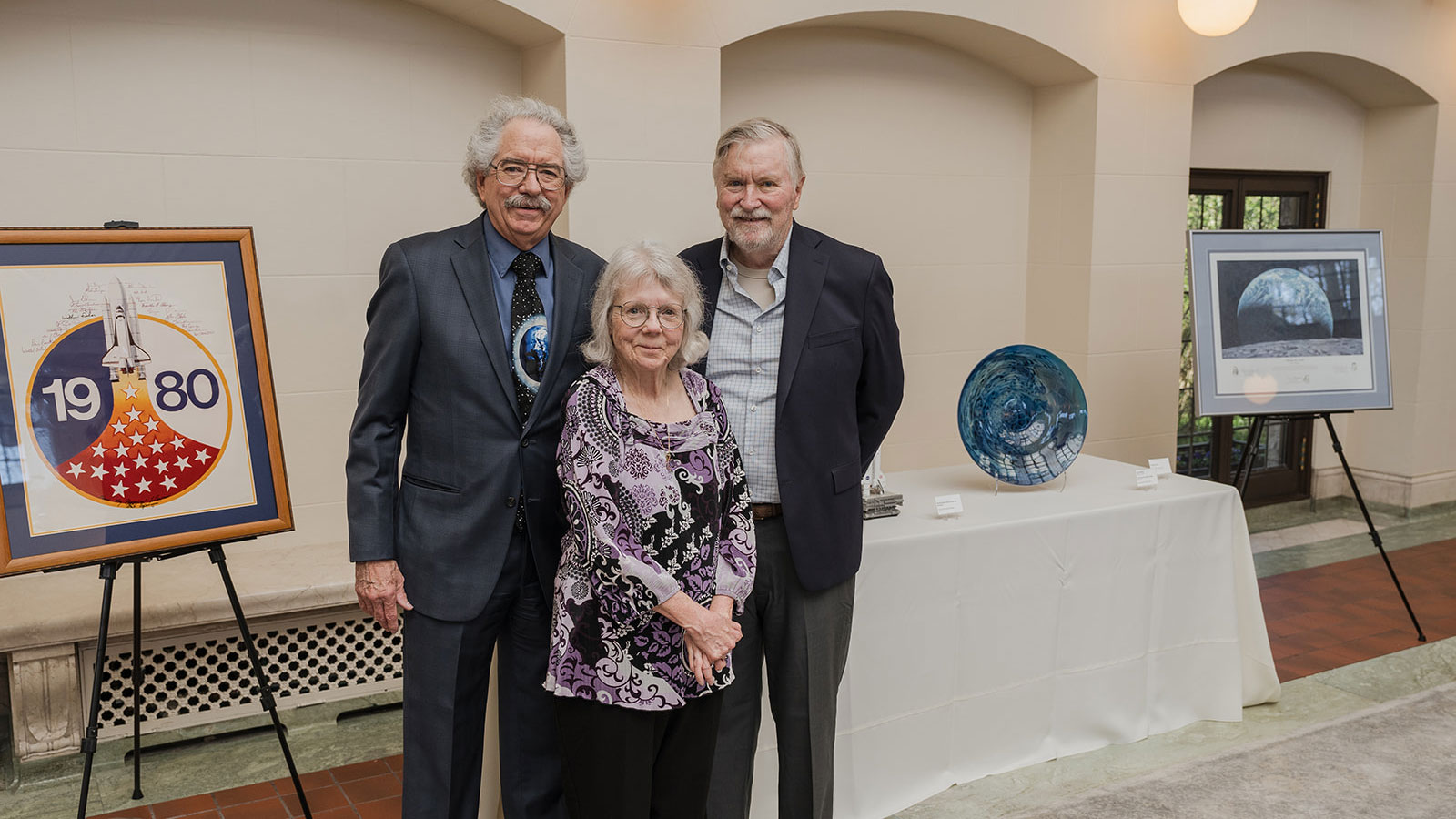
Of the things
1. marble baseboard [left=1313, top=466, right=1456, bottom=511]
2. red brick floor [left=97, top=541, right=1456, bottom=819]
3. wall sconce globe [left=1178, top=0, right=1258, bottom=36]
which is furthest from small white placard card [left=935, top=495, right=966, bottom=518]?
marble baseboard [left=1313, top=466, right=1456, bottom=511]

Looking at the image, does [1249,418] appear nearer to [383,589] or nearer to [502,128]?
[502,128]

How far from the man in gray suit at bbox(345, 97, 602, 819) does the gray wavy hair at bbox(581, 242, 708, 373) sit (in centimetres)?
12

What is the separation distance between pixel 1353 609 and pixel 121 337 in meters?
4.63

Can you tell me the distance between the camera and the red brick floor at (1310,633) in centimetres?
293

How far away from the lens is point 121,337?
246 cm

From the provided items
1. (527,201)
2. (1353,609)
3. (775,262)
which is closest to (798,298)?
(775,262)

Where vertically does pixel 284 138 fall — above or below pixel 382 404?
above

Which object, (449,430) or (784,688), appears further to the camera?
(784,688)

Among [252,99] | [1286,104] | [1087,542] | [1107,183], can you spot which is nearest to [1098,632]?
[1087,542]

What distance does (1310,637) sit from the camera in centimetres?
428

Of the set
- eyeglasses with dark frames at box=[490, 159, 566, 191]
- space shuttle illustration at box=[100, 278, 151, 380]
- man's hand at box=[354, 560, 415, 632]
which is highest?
eyeglasses with dark frames at box=[490, 159, 566, 191]

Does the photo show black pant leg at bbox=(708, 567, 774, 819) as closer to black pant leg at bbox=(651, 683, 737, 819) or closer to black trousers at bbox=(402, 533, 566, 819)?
black pant leg at bbox=(651, 683, 737, 819)

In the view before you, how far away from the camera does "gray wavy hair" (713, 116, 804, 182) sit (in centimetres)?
228

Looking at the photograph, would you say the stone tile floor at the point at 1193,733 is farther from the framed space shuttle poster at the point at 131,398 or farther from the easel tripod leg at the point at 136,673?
the framed space shuttle poster at the point at 131,398
